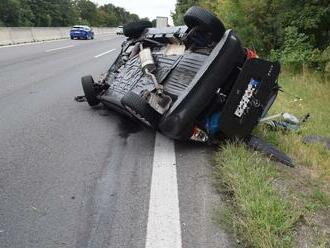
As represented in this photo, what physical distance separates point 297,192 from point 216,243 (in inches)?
46.1

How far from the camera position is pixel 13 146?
5.52 m

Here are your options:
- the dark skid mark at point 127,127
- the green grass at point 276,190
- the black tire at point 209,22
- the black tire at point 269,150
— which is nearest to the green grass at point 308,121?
the green grass at point 276,190

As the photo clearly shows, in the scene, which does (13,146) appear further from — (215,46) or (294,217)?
(294,217)

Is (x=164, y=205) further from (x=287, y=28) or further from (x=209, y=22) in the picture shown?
(x=287, y=28)

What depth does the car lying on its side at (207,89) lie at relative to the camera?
5.22 meters

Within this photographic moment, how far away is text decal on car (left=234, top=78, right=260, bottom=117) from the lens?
5242 mm

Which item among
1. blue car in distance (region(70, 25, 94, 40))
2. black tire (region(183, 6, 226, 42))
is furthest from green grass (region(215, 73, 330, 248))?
blue car in distance (region(70, 25, 94, 40))

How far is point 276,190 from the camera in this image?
4.10 meters

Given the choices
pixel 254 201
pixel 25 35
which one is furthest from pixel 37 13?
pixel 254 201

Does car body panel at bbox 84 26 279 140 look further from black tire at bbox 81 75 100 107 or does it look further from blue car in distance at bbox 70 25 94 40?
blue car in distance at bbox 70 25 94 40

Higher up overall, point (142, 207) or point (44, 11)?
point (142, 207)

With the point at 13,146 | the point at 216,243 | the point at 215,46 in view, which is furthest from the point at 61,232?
the point at 215,46

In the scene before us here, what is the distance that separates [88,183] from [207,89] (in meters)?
1.61

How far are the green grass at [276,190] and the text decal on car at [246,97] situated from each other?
35cm
